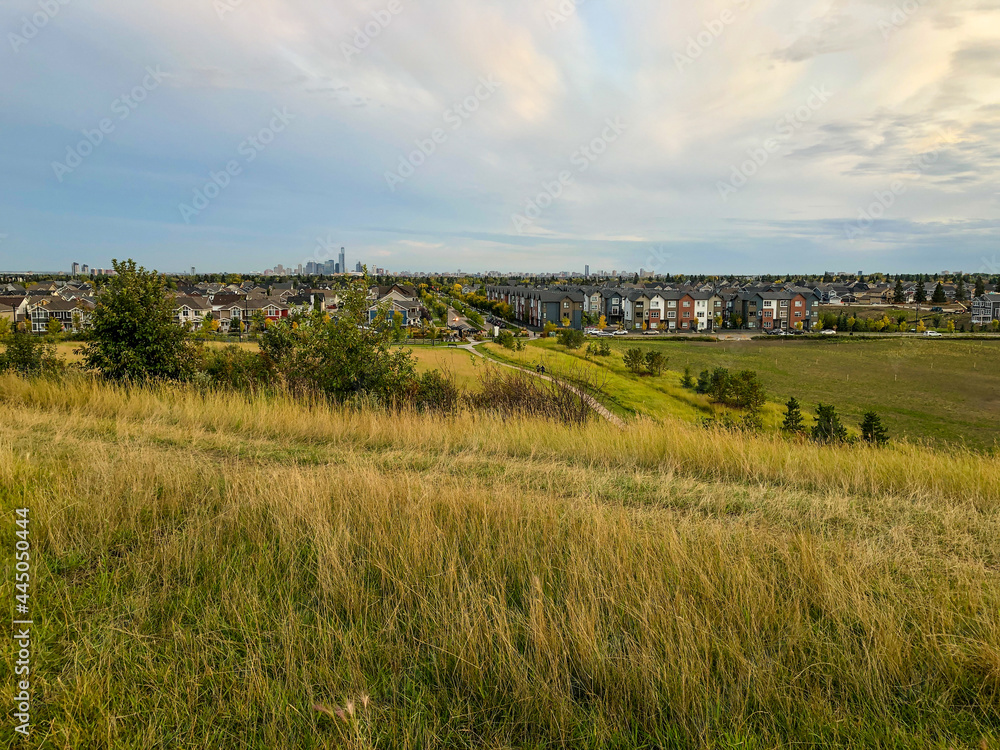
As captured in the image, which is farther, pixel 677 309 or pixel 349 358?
pixel 677 309

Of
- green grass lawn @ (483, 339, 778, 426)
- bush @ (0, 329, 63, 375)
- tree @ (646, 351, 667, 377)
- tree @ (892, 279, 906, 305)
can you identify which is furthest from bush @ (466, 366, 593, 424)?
tree @ (892, 279, 906, 305)

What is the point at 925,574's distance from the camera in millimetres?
3811

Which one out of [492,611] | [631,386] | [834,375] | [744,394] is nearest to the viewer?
[492,611]

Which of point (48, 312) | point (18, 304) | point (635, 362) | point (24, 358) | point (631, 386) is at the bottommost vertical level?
point (631, 386)

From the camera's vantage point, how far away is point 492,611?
3.30 metres

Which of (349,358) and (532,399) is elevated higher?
(349,358)

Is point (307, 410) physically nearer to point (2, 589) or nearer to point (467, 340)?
point (2, 589)

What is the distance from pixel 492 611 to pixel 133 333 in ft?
45.3

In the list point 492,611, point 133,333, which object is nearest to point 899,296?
point 133,333

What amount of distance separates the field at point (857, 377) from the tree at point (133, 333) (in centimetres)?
1497

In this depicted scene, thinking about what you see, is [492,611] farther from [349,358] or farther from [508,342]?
[508,342]

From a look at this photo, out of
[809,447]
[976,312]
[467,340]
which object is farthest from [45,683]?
[976,312]

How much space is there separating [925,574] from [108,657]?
4.96 metres

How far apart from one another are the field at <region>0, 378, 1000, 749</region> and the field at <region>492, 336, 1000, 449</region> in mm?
17604
